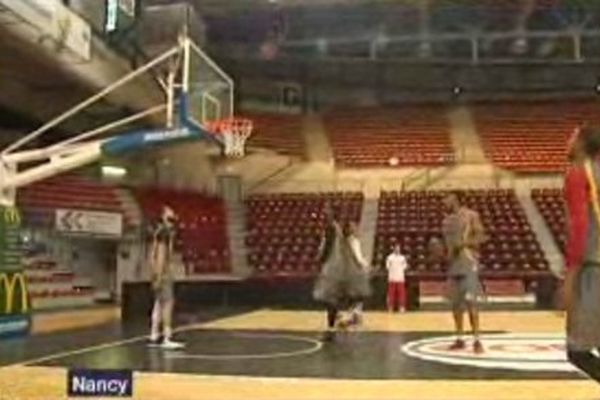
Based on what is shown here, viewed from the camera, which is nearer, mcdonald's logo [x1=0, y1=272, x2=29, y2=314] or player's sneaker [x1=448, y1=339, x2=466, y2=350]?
player's sneaker [x1=448, y1=339, x2=466, y2=350]

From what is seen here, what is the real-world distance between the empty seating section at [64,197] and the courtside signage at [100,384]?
15.9 meters

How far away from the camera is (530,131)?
33156mm

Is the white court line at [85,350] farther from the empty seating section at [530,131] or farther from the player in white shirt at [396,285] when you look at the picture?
the empty seating section at [530,131]

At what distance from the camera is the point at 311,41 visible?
34.4 m

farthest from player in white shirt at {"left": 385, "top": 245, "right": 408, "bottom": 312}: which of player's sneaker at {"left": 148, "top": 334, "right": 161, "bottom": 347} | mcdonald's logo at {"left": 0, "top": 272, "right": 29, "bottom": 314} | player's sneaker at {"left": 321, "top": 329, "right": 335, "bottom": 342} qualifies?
mcdonald's logo at {"left": 0, "top": 272, "right": 29, "bottom": 314}

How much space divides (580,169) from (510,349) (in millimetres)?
6374

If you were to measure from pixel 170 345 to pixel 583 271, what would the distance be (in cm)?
728

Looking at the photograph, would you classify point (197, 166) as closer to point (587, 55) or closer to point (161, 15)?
point (161, 15)

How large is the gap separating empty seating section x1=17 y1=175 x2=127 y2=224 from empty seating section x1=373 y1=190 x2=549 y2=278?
294 inches

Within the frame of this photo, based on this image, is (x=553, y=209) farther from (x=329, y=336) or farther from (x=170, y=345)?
(x=170, y=345)

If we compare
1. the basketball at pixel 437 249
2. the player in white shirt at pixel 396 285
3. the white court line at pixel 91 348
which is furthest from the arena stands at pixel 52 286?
the basketball at pixel 437 249

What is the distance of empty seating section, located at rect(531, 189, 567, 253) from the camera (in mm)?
27203

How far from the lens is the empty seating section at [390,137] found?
1265 inches

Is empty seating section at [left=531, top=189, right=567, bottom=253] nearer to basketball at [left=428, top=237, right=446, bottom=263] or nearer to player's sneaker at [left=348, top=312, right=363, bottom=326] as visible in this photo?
basketball at [left=428, top=237, right=446, bottom=263]
